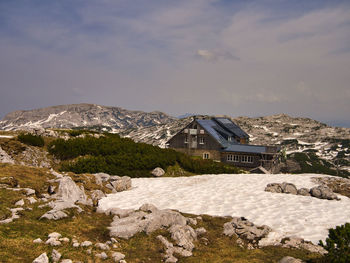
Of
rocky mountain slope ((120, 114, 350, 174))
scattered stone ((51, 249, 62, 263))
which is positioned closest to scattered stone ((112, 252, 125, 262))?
scattered stone ((51, 249, 62, 263))

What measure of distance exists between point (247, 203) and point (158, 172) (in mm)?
10799

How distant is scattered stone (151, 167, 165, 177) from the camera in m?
24.0

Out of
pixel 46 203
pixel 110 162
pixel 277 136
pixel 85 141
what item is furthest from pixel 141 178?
pixel 277 136

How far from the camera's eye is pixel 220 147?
160 ft

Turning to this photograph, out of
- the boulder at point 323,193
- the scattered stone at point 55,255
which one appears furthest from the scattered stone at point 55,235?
the boulder at point 323,193

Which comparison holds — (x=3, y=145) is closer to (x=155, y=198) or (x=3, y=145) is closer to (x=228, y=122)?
(x=155, y=198)

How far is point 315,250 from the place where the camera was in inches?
354

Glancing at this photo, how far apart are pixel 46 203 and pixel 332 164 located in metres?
112

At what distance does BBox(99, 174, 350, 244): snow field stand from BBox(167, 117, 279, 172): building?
2410 cm

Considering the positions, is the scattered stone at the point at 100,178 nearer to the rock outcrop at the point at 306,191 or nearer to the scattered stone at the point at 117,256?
the scattered stone at the point at 117,256

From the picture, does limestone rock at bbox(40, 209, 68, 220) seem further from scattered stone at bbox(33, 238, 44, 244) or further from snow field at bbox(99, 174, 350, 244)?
snow field at bbox(99, 174, 350, 244)

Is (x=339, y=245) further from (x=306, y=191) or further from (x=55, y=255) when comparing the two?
(x=306, y=191)

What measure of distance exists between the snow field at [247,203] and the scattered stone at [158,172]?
7.74ft

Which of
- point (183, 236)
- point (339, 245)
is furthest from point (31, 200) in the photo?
point (339, 245)
